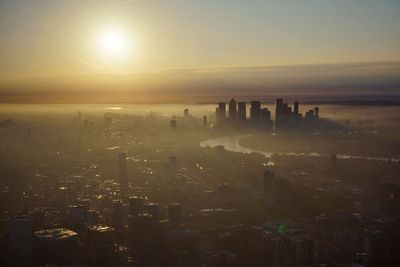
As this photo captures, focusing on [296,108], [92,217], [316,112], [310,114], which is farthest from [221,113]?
[92,217]

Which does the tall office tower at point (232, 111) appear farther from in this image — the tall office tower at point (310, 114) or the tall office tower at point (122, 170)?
the tall office tower at point (122, 170)

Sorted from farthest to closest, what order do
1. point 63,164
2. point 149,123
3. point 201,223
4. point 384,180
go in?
point 149,123
point 63,164
point 384,180
point 201,223

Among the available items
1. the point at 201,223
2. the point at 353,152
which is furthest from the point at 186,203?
the point at 353,152

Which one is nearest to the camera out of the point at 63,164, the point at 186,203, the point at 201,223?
the point at 201,223

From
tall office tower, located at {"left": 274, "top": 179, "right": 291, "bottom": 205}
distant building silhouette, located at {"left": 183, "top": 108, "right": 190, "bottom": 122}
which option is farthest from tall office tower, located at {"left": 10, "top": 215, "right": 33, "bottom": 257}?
distant building silhouette, located at {"left": 183, "top": 108, "right": 190, "bottom": 122}

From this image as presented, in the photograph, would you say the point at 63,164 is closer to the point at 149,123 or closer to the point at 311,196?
the point at 149,123

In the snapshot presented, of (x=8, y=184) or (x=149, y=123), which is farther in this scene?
(x=149, y=123)

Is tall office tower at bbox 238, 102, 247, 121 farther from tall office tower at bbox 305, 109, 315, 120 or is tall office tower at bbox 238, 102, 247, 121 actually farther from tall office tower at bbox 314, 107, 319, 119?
tall office tower at bbox 314, 107, 319, 119
